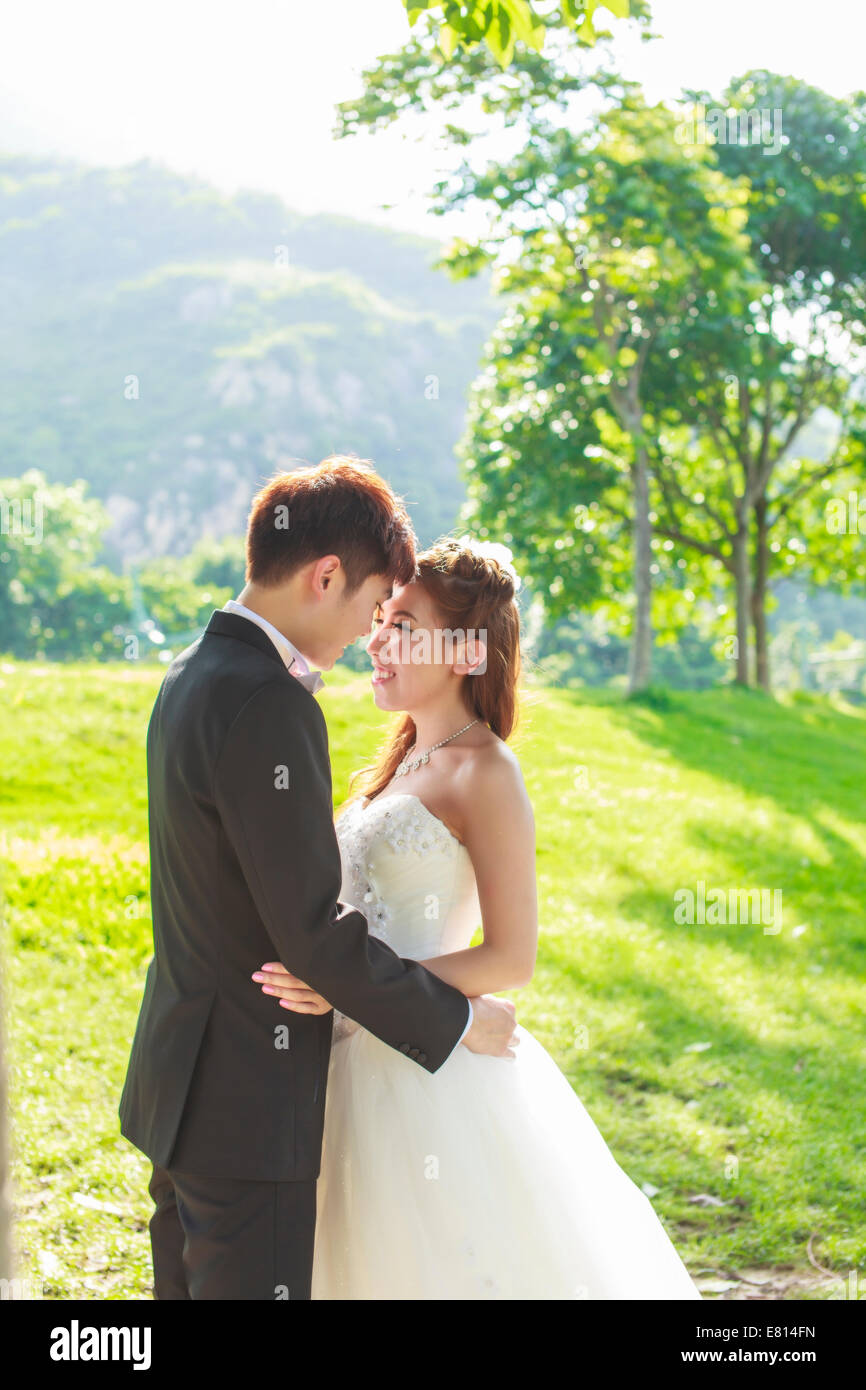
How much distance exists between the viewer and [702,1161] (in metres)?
5.62

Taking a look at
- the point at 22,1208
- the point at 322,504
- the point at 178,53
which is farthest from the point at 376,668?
the point at 178,53

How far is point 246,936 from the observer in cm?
258

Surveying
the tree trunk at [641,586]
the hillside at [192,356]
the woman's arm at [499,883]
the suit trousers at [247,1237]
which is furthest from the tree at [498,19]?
the hillside at [192,356]

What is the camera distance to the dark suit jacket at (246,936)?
8.00ft

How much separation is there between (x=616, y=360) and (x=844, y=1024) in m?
13.6

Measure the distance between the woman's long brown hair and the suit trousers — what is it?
4.37ft

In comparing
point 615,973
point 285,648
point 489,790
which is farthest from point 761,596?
point 285,648

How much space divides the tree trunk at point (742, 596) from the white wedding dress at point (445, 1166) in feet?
74.1

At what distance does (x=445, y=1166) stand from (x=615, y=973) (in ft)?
16.9

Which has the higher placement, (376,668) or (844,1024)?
(376,668)

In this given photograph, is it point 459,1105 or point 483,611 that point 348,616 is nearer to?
point 483,611

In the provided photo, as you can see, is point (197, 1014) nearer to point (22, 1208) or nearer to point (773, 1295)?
point (22, 1208)

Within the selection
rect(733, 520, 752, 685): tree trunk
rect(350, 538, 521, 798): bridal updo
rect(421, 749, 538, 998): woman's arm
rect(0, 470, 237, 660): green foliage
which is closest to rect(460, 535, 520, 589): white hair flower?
rect(350, 538, 521, 798): bridal updo

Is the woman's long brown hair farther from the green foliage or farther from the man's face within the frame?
the green foliage
